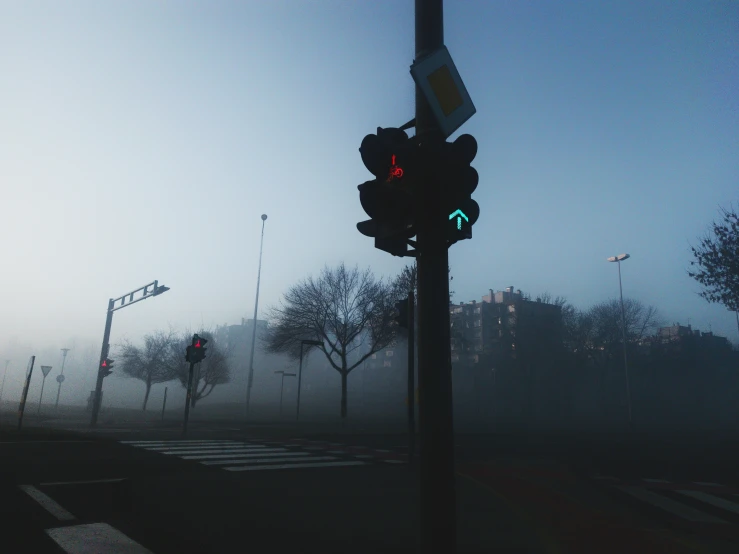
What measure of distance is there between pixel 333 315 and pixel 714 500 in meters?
27.4

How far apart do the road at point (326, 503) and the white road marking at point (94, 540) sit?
1.4 inches

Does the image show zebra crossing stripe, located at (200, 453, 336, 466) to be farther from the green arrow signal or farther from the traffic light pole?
the green arrow signal

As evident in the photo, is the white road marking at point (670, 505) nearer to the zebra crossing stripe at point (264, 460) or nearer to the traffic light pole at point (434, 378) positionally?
the traffic light pole at point (434, 378)

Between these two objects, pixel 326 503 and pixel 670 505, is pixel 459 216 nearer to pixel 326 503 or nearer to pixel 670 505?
pixel 326 503

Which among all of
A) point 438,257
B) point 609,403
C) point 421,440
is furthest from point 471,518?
point 609,403

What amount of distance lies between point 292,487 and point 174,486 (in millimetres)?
1758

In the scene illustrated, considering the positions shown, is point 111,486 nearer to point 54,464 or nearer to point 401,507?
point 54,464

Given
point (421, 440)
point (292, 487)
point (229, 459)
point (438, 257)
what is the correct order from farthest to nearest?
point (229, 459) → point (292, 487) → point (438, 257) → point (421, 440)

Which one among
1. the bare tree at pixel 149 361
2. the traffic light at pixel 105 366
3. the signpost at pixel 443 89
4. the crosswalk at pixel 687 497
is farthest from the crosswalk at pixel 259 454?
the bare tree at pixel 149 361

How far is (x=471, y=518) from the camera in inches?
246

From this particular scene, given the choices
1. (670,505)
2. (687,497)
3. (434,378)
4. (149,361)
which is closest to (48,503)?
(434,378)

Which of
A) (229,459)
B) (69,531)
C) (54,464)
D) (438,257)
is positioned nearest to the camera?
(438,257)

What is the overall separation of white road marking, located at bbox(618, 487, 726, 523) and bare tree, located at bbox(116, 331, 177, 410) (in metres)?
47.7

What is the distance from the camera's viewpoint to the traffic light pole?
9.89ft
